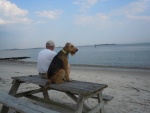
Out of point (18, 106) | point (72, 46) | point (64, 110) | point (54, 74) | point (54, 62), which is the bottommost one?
point (64, 110)

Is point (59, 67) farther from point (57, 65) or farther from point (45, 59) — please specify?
point (45, 59)

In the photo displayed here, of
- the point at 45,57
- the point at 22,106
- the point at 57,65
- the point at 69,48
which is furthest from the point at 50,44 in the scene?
the point at 22,106

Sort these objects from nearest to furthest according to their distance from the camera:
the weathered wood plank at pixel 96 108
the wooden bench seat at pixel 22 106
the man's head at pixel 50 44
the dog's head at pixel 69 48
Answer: the wooden bench seat at pixel 22 106, the weathered wood plank at pixel 96 108, the dog's head at pixel 69 48, the man's head at pixel 50 44

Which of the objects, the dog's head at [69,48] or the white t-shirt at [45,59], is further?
the white t-shirt at [45,59]

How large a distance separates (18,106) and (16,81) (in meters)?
1.62

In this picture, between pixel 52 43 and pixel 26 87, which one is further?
pixel 26 87

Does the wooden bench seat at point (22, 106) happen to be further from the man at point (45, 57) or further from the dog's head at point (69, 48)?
the dog's head at point (69, 48)

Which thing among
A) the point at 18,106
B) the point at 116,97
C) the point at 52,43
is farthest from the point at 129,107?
the point at 18,106

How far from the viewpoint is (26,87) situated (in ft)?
23.2

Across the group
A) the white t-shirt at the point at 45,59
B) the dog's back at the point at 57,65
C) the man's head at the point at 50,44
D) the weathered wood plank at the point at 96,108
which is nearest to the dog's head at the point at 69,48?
the dog's back at the point at 57,65

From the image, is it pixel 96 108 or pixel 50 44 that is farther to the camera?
pixel 50 44

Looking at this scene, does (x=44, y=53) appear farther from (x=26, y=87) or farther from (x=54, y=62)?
(x=26, y=87)

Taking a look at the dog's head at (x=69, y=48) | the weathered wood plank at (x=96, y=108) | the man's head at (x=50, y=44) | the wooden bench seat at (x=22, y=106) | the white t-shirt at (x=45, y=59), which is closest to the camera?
the wooden bench seat at (x=22, y=106)

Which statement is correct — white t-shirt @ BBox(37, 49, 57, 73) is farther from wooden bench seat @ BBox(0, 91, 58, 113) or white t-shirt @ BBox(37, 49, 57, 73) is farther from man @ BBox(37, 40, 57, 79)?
wooden bench seat @ BBox(0, 91, 58, 113)
